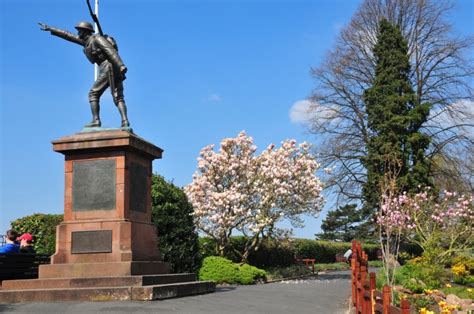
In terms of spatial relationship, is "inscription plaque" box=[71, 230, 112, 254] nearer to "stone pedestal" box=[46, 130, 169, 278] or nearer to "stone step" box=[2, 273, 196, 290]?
"stone pedestal" box=[46, 130, 169, 278]

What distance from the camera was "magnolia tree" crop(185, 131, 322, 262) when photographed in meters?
24.4

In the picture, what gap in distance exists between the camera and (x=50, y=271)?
1180 centimetres

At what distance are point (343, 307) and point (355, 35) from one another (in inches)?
1099

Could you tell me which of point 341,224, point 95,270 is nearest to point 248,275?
point 95,270

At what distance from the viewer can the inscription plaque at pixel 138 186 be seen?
12.4 metres

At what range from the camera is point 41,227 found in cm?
2156

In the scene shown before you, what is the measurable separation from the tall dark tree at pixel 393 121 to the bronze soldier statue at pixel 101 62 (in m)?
20.5

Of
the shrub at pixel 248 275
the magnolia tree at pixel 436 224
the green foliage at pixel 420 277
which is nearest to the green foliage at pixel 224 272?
the shrub at pixel 248 275

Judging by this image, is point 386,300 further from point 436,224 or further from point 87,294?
point 436,224

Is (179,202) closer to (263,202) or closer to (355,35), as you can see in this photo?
(263,202)

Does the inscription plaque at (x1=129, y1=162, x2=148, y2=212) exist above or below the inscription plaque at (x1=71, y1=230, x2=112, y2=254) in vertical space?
above

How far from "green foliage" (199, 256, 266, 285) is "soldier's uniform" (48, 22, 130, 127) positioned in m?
8.01

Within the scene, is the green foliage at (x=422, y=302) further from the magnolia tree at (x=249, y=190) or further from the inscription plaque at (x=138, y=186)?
the magnolia tree at (x=249, y=190)

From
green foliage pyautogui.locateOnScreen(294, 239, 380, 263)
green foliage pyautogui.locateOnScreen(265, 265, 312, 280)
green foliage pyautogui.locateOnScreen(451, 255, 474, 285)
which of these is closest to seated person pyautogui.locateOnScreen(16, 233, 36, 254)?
green foliage pyautogui.locateOnScreen(265, 265, 312, 280)
